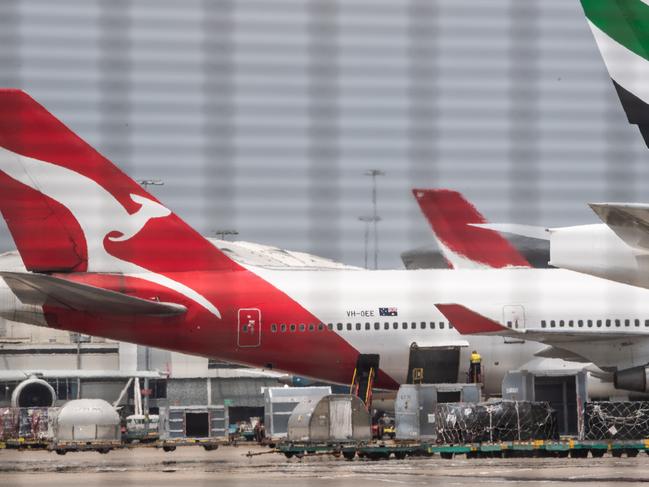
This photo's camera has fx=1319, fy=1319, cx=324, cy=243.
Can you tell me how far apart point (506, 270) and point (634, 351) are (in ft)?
12.5

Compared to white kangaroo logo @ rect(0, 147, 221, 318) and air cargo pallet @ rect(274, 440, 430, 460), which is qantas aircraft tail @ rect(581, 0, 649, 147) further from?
white kangaroo logo @ rect(0, 147, 221, 318)

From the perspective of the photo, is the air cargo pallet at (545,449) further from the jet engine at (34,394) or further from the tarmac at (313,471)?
the jet engine at (34,394)

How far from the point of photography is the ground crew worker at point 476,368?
90.0ft

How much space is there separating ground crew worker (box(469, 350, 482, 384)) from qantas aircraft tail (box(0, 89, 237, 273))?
17.8 feet

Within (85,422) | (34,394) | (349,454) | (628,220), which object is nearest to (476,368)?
(349,454)

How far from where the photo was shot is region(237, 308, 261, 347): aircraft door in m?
26.6

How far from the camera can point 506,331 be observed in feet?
80.7

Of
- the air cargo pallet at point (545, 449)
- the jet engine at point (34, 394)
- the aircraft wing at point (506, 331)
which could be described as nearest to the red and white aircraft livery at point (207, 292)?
the aircraft wing at point (506, 331)

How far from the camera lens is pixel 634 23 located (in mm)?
12203

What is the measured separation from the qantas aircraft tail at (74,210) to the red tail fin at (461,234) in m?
12.5

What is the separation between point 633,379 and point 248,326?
773 centimetres

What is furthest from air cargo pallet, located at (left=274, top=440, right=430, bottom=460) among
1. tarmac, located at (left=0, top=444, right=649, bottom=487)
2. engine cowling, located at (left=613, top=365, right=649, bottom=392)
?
engine cowling, located at (left=613, top=365, right=649, bottom=392)

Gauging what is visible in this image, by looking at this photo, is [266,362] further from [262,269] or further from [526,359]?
[526,359]

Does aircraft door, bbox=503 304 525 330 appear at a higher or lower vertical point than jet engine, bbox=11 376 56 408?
higher
